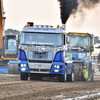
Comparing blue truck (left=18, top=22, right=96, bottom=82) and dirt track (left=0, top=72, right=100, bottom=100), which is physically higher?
blue truck (left=18, top=22, right=96, bottom=82)

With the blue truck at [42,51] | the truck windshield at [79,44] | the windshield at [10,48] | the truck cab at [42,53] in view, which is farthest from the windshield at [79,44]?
the windshield at [10,48]

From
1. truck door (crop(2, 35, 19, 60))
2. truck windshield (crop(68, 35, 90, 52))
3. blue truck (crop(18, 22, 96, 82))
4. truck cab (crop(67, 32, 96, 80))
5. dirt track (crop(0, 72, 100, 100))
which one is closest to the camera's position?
dirt track (crop(0, 72, 100, 100))

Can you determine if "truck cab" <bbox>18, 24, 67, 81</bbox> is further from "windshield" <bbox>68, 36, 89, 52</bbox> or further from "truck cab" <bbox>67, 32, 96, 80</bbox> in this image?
"windshield" <bbox>68, 36, 89, 52</bbox>

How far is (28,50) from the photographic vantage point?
59.0 ft

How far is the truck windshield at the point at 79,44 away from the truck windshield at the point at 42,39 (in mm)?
5132

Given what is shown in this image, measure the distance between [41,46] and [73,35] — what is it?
19.0 feet

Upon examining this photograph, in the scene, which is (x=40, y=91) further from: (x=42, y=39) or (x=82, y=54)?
(x=82, y=54)

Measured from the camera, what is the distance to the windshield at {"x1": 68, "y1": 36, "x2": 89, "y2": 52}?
2297cm

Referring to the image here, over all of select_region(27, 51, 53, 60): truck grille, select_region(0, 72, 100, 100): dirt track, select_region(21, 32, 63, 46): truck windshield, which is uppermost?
select_region(21, 32, 63, 46): truck windshield

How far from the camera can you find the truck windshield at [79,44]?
22953 mm

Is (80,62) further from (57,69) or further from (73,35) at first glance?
(57,69)

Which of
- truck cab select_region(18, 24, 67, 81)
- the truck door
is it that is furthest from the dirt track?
the truck door

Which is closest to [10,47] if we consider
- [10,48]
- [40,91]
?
[10,48]

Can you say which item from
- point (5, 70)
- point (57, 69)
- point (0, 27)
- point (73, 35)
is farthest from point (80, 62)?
point (0, 27)
